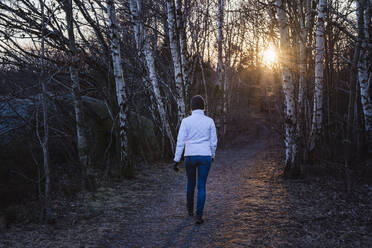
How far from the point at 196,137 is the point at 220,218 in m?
1.54

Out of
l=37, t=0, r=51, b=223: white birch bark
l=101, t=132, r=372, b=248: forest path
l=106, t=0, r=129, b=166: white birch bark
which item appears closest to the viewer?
l=101, t=132, r=372, b=248: forest path

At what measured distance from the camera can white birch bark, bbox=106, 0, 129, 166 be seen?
786 cm

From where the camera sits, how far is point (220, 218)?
16.6 feet

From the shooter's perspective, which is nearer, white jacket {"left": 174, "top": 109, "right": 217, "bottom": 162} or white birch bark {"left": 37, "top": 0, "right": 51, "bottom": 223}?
white birch bark {"left": 37, "top": 0, "right": 51, "bottom": 223}

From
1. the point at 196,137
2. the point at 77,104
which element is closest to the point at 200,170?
the point at 196,137

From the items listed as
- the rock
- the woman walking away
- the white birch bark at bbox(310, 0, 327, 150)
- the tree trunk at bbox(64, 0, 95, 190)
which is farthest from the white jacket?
the white birch bark at bbox(310, 0, 327, 150)

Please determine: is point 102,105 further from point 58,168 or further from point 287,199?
point 287,199

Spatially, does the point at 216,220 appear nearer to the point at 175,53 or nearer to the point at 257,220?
the point at 257,220

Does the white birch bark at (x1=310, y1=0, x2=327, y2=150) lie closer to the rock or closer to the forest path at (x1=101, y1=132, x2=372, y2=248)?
the forest path at (x1=101, y1=132, x2=372, y2=248)

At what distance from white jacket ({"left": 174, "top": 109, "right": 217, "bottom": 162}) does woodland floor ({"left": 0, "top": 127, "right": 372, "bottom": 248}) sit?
122 centimetres

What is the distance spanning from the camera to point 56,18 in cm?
578

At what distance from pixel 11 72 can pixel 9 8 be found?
1.35 metres

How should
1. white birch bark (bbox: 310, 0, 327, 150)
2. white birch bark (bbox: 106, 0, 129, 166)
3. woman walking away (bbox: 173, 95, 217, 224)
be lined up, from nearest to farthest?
woman walking away (bbox: 173, 95, 217, 224)
white birch bark (bbox: 106, 0, 129, 166)
white birch bark (bbox: 310, 0, 327, 150)

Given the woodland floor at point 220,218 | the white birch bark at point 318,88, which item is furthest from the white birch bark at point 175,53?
the white birch bark at point 318,88
